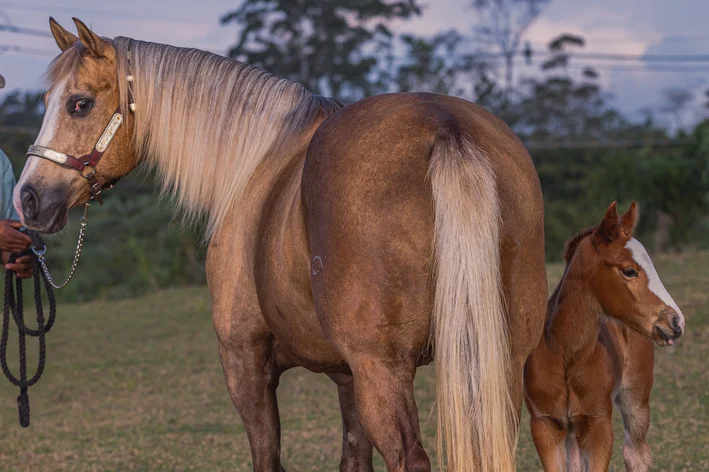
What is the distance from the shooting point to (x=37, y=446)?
6.85 meters

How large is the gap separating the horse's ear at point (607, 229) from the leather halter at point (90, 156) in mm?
2413

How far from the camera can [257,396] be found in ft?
12.0

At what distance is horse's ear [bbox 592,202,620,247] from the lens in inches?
172

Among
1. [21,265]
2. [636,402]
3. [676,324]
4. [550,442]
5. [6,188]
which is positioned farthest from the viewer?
[636,402]

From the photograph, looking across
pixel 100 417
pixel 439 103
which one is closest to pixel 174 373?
pixel 100 417

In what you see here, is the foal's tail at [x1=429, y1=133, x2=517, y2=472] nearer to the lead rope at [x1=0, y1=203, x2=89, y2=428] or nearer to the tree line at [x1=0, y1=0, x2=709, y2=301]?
the lead rope at [x1=0, y1=203, x2=89, y2=428]

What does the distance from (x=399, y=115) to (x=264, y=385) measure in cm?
138

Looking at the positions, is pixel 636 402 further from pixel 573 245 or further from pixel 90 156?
pixel 90 156

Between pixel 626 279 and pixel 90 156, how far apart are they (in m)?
2.67

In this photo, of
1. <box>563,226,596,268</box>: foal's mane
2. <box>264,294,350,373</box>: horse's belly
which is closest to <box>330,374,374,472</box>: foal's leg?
<box>264,294,350,373</box>: horse's belly

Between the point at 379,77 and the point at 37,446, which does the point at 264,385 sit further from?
the point at 379,77

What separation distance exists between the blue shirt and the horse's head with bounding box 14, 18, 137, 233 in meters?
0.85

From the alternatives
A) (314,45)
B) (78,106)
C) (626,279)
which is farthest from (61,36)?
(314,45)

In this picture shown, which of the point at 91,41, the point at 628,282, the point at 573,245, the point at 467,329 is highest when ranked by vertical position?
the point at 91,41
